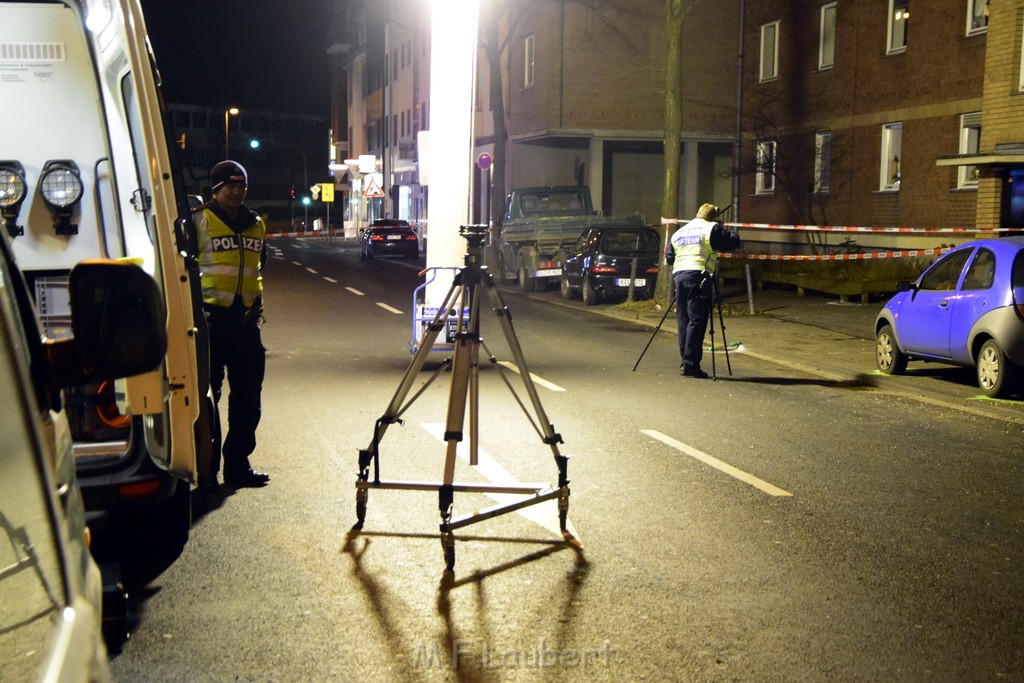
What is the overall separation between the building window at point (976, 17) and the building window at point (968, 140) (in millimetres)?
1708

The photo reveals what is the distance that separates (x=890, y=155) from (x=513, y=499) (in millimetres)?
24511

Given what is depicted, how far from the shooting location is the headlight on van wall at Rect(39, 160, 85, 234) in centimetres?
636

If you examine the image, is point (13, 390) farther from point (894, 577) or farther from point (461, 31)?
point (461, 31)

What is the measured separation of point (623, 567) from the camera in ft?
19.6

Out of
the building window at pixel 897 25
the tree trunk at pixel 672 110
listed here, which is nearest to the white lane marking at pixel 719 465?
the tree trunk at pixel 672 110

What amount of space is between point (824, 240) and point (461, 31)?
19.1m

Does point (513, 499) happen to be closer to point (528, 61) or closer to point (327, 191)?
point (528, 61)

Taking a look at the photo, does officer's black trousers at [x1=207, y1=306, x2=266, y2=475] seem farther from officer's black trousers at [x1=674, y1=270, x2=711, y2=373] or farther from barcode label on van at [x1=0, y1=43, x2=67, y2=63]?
officer's black trousers at [x1=674, y1=270, x2=711, y2=373]

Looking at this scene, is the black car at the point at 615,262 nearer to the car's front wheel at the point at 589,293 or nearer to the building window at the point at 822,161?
the car's front wheel at the point at 589,293

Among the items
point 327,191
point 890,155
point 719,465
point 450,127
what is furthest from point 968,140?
point 327,191

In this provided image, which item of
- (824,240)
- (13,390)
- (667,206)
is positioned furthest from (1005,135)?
(13,390)

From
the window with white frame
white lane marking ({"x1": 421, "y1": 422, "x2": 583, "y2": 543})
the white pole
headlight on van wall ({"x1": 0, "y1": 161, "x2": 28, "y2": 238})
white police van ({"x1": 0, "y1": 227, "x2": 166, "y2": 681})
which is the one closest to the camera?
white police van ({"x1": 0, "y1": 227, "x2": 166, "y2": 681})

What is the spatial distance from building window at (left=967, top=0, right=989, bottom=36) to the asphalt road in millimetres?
16842

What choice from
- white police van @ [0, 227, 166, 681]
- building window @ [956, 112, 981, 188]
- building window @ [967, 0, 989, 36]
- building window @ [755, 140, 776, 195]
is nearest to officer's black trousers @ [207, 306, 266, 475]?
white police van @ [0, 227, 166, 681]
